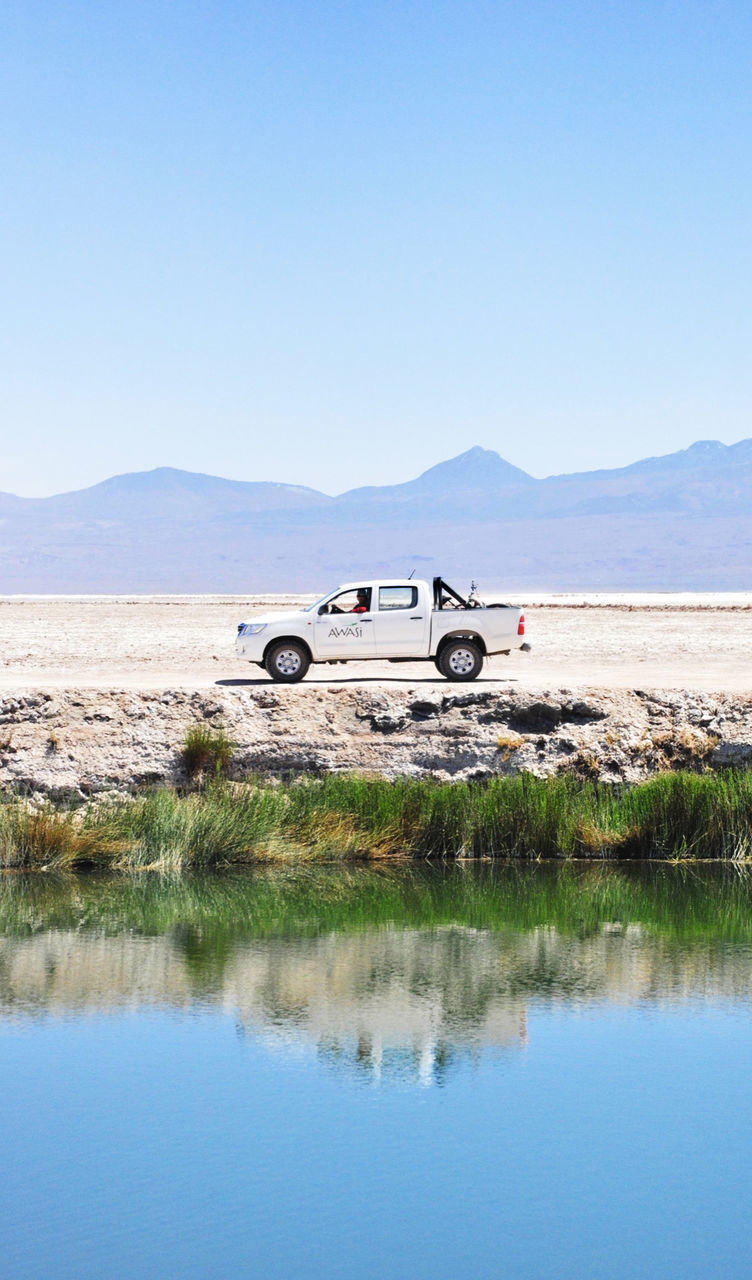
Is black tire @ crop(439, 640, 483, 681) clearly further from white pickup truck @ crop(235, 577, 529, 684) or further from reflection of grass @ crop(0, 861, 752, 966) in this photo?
reflection of grass @ crop(0, 861, 752, 966)

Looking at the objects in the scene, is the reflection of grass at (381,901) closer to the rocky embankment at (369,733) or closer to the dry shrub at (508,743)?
the rocky embankment at (369,733)

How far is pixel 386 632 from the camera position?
24.0 meters

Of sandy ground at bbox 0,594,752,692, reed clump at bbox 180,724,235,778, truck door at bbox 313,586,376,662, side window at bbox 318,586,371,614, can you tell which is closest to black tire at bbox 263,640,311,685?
truck door at bbox 313,586,376,662

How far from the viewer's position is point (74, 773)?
20.7 meters

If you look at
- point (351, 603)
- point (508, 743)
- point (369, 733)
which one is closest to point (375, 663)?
point (351, 603)

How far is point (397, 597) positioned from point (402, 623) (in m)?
0.52

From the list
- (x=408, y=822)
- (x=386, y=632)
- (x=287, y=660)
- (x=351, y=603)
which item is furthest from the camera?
(x=351, y=603)

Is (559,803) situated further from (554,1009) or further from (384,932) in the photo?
(554,1009)

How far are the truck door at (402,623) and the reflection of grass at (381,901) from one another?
5.19m

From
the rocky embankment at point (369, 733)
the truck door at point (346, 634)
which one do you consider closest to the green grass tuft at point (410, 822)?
the rocky embankment at point (369, 733)

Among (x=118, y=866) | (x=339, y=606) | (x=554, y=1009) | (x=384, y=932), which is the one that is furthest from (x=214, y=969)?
(x=339, y=606)

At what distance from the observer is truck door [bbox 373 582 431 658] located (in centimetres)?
2400

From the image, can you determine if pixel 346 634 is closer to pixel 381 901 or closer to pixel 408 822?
pixel 408 822

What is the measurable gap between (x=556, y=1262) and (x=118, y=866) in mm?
11772
